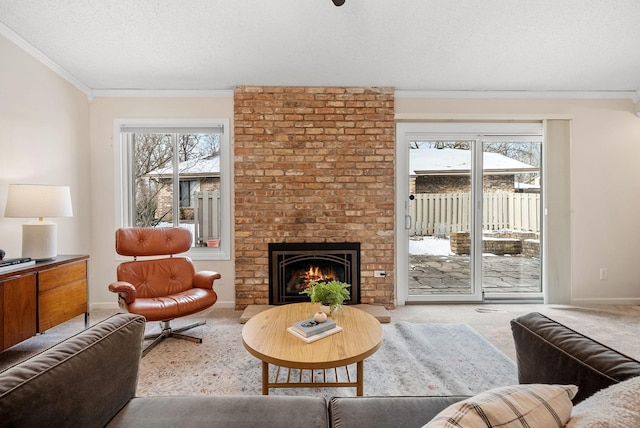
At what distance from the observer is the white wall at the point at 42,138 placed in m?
2.45

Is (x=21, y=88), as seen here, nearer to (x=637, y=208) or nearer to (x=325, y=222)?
(x=325, y=222)

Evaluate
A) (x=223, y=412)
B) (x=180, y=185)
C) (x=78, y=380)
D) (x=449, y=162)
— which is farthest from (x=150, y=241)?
(x=449, y=162)

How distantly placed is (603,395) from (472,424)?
0.39m

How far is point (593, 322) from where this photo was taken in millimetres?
3006

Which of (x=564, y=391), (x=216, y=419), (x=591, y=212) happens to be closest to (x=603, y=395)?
(x=564, y=391)

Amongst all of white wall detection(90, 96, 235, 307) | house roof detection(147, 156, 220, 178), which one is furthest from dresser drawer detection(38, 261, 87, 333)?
house roof detection(147, 156, 220, 178)

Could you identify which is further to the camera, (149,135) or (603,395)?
(149,135)

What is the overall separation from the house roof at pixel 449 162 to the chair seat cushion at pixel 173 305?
270 cm

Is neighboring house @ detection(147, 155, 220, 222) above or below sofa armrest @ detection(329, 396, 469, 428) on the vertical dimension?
above

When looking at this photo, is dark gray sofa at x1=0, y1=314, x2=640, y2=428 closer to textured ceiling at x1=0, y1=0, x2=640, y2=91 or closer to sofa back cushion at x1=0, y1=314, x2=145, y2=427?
sofa back cushion at x1=0, y1=314, x2=145, y2=427

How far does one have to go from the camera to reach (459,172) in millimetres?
3703

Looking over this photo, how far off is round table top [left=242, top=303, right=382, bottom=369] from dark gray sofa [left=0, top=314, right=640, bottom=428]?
1.13 feet

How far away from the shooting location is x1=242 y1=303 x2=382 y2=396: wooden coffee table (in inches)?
59.2

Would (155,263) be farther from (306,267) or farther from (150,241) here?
(306,267)
